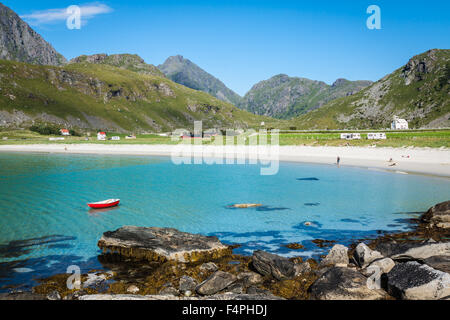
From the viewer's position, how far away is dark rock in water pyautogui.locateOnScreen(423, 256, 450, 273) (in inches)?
500

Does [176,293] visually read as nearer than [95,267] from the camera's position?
Yes

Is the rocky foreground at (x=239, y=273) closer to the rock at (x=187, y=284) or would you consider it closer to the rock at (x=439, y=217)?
the rock at (x=187, y=284)

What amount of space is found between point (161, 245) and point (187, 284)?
4338mm

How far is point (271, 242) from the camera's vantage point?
20.3 m

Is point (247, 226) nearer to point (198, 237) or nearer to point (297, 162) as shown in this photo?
point (198, 237)

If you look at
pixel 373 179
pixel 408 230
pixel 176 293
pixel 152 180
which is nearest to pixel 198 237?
pixel 176 293

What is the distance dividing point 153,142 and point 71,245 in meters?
102

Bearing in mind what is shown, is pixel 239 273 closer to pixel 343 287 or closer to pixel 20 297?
pixel 343 287

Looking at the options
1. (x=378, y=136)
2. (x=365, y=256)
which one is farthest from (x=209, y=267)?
(x=378, y=136)

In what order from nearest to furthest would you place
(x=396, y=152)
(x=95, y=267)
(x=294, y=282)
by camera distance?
Result: (x=294, y=282) → (x=95, y=267) → (x=396, y=152)

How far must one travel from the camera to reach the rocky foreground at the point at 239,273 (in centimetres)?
1145

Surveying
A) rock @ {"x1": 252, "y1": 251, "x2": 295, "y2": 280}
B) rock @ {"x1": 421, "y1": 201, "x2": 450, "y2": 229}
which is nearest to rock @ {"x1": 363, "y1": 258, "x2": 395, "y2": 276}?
rock @ {"x1": 252, "y1": 251, "x2": 295, "y2": 280}

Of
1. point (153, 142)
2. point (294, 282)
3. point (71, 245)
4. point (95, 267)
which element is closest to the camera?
point (294, 282)

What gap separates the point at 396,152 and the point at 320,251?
59.0 m
